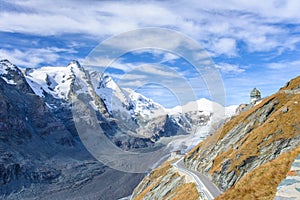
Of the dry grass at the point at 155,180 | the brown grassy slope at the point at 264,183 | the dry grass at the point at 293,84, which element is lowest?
the dry grass at the point at 155,180

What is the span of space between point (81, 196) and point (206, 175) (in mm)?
147655

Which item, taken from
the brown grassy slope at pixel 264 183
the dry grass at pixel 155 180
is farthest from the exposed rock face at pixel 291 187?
the dry grass at pixel 155 180

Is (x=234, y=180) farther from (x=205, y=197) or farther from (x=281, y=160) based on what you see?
(x=281, y=160)

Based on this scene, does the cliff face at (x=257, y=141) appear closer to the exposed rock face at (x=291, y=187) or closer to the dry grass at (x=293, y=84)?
the dry grass at (x=293, y=84)

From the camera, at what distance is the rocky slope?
69.7 ft

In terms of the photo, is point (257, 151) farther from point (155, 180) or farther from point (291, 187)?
point (155, 180)

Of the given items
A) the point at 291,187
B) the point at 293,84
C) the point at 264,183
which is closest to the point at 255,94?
the point at 293,84

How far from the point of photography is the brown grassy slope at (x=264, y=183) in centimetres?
1966

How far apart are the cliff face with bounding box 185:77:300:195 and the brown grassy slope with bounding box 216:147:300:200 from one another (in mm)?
24087

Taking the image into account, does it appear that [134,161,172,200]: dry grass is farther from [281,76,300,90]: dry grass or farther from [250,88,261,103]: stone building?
[250,88,261,103]: stone building

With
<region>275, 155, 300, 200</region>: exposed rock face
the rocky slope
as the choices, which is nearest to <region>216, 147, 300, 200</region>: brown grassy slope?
the rocky slope

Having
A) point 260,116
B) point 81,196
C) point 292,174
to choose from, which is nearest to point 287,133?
point 260,116

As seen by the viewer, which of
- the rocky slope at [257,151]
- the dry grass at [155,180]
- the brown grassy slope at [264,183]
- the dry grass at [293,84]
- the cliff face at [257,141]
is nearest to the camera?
the brown grassy slope at [264,183]

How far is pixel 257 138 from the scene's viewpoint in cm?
5447
